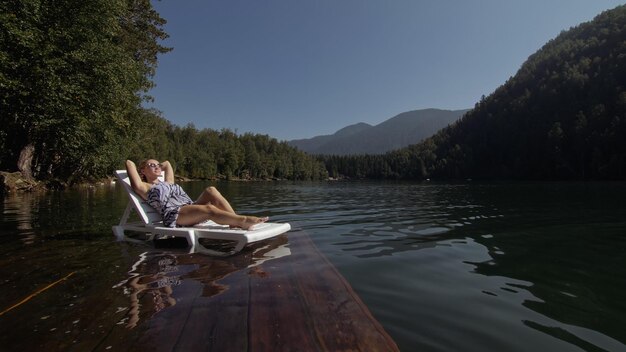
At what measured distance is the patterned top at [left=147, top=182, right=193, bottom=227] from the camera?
23.2 feet

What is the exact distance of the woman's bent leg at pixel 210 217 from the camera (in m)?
6.77

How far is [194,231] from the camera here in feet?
21.7

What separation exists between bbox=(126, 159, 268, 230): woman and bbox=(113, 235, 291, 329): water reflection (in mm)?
654

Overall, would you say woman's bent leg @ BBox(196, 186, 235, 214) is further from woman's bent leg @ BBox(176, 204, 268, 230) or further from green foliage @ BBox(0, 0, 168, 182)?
green foliage @ BBox(0, 0, 168, 182)

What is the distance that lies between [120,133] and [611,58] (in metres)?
149

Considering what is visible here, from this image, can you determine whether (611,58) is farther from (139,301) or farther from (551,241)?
(139,301)

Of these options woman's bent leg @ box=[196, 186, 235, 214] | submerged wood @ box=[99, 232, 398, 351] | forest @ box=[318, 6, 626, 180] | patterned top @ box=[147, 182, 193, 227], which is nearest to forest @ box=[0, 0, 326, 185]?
patterned top @ box=[147, 182, 193, 227]

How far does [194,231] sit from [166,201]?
Answer: 3.50 feet

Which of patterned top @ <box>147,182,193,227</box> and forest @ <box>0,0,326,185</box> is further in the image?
forest @ <box>0,0,326,185</box>

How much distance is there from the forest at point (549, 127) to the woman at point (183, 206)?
302 feet

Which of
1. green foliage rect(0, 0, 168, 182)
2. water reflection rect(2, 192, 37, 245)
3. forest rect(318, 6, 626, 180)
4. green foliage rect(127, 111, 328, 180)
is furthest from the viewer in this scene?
green foliage rect(127, 111, 328, 180)

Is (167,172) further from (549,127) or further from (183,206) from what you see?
(549,127)

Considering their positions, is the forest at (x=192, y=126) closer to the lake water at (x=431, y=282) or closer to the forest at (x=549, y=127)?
the forest at (x=549, y=127)

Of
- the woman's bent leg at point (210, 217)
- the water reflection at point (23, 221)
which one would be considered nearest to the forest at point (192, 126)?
the water reflection at point (23, 221)
